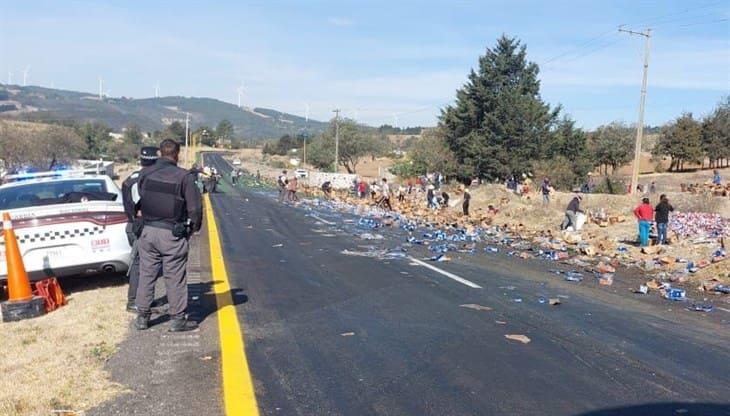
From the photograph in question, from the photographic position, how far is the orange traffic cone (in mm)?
6711

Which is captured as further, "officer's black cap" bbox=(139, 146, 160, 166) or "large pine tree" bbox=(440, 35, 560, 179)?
"large pine tree" bbox=(440, 35, 560, 179)

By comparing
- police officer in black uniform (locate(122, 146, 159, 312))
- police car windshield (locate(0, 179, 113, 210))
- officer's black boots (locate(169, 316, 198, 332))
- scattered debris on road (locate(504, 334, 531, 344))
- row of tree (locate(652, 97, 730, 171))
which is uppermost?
row of tree (locate(652, 97, 730, 171))


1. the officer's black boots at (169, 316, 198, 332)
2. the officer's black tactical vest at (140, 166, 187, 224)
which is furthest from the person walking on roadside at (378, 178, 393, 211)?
the officer's black tactical vest at (140, 166, 187, 224)

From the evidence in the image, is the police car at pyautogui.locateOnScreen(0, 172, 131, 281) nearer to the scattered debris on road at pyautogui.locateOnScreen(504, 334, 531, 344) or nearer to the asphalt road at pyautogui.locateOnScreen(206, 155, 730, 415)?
the asphalt road at pyautogui.locateOnScreen(206, 155, 730, 415)

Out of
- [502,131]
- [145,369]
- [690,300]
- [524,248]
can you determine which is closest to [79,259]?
[145,369]

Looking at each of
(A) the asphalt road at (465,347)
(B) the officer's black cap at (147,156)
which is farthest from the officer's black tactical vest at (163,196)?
(A) the asphalt road at (465,347)

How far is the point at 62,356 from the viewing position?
204 inches

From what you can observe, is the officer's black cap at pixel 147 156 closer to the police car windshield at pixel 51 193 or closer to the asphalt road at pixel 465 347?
the asphalt road at pixel 465 347

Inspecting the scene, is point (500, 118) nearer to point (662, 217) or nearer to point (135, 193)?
point (662, 217)

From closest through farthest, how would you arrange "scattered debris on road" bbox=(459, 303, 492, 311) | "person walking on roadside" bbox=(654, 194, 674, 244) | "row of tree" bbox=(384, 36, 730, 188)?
"scattered debris on road" bbox=(459, 303, 492, 311) → "person walking on roadside" bbox=(654, 194, 674, 244) → "row of tree" bbox=(384, 36, 730, 188)

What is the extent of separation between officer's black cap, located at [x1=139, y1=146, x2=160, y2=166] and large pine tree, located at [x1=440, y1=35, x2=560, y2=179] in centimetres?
5138

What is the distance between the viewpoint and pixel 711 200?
102ft

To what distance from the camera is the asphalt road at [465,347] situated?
4445 millimetres

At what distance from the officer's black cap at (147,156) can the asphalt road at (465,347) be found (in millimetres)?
1800
